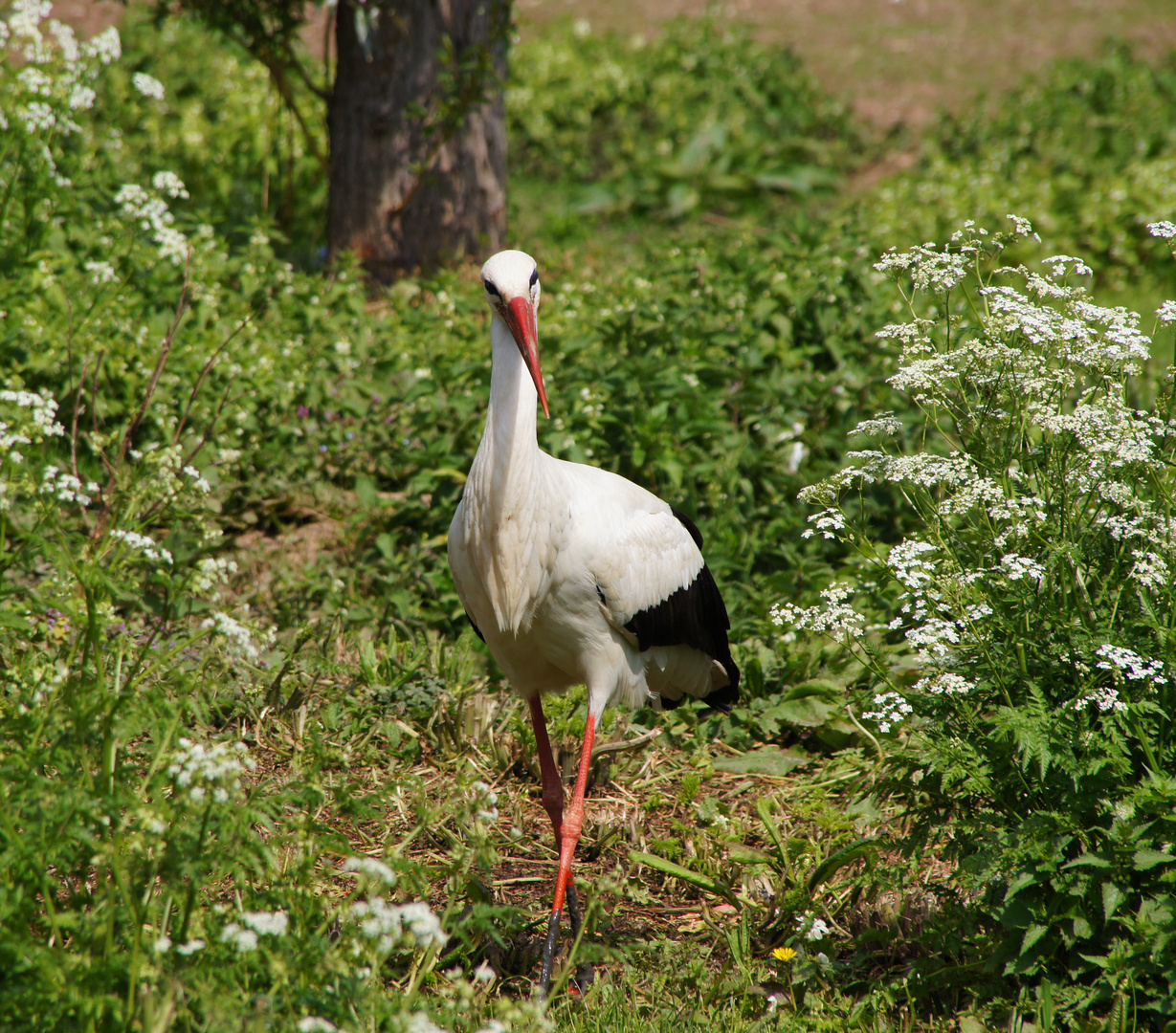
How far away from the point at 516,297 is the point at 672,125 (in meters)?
8.12

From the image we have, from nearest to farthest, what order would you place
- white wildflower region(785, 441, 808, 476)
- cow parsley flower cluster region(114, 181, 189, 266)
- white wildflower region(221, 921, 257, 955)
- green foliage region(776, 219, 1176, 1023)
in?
white wildflower region(221, 921, 257, 955), green foliage region(776, 219, 1176, 1023), cow parsley flower cluster region(114, 181, 189, 266), white wildflower region(785, 441, 808, 476)

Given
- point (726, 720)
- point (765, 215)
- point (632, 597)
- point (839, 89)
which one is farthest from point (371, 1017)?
point (839, 89)

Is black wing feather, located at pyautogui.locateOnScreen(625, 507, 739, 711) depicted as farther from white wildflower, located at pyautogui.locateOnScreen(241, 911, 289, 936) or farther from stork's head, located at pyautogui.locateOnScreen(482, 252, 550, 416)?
white wildflower, located at pyautogui.locateOnScreen(241, 911, 289, 936)

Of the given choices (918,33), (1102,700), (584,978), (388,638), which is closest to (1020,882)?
(1102,700)

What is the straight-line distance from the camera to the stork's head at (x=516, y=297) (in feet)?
9.86

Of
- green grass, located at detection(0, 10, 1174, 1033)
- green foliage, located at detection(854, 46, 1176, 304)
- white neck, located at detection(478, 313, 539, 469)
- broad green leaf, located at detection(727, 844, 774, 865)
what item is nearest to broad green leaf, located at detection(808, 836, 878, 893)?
green grass, located at detection(0, 10, 1174, 1033)

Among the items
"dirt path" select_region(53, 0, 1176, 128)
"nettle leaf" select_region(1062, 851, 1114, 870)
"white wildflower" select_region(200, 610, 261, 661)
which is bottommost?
"nettle leaf" select_region(1062, 851, 1114, 870)

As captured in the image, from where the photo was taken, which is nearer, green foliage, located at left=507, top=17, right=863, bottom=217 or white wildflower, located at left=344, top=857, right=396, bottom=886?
white wildflower, located at left=344, top=857, right=396, bottom=886

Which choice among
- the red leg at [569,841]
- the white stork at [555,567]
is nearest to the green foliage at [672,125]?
the white stork at [555,567]

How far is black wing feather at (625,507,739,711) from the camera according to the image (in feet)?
11.7

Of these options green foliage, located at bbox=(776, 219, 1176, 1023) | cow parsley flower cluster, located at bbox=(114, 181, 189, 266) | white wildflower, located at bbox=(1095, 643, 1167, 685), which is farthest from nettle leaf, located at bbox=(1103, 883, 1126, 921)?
cow parsley flower cluster, located at bbox=(114, 181, 189, 266)

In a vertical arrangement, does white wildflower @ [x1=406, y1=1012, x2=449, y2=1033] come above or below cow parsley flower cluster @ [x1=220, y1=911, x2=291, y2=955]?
below

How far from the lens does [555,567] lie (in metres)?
3.28

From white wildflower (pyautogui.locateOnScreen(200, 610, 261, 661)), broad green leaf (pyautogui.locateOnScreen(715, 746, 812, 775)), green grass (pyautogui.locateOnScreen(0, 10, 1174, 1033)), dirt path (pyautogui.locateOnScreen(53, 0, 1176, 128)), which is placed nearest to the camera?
green grass (pyautogui.locateOnScreen(0, 10, 1174, 1033))
